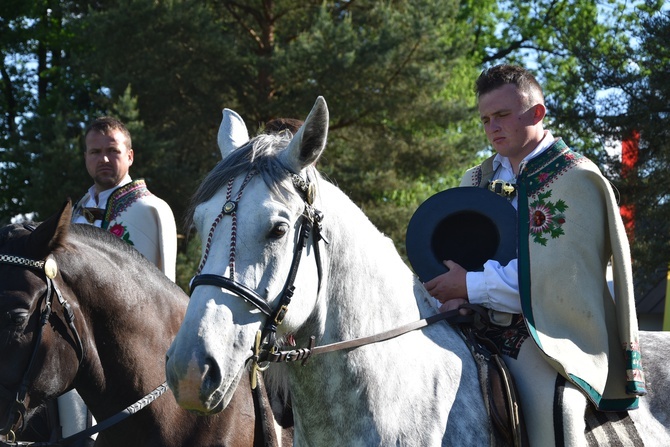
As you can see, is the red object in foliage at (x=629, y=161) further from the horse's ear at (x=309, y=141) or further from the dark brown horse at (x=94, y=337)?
the horse's ear at (x=309, y=141)

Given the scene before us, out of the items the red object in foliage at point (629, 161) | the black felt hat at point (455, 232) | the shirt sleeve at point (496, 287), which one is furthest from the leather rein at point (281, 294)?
the red object in foliage at point (629, 161)

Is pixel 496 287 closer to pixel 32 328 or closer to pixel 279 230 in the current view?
pixel 279 230

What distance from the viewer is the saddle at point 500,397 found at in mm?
3207

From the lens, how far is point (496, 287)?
3441 millimetres

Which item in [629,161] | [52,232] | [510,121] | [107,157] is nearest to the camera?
[510,121]

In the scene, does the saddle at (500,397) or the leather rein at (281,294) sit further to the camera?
the saddle at (500,397)

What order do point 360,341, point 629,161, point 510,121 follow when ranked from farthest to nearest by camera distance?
point 629,161 → point 510,121 → point 360,341

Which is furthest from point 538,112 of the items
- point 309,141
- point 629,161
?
point 629,161

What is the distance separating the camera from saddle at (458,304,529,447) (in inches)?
126

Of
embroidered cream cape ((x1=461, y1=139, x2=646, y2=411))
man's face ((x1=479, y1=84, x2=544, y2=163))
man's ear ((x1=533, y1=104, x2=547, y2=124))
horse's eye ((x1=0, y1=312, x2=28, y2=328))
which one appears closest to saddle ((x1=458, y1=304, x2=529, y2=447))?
embroidered cream cape ((x1=461, y1=139, x2=646, y2=411))

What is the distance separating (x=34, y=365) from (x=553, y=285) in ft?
7.45

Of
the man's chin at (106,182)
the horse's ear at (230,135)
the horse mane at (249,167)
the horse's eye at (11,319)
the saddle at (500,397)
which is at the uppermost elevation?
the man's chin at (106,182)

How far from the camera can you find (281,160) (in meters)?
2.99

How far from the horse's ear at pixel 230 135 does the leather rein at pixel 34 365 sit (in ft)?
3.89
